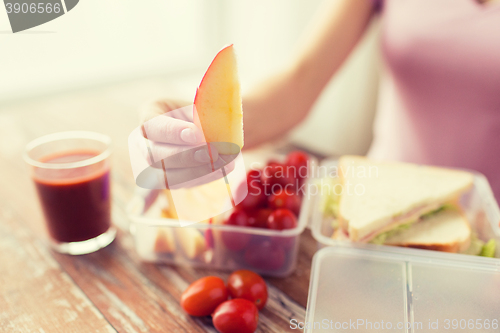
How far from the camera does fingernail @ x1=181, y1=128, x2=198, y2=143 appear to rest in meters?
0.42

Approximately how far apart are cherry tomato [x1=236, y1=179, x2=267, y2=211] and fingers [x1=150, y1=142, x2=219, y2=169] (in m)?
0.31

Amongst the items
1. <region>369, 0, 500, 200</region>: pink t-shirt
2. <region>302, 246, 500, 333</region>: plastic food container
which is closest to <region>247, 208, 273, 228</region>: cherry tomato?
<region>302, 246, 500, 333</region>: plastic food container

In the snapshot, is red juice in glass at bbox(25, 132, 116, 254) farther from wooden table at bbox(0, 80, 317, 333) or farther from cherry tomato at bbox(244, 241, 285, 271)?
cherry tomato at bbox(244, 241, 285, 271)

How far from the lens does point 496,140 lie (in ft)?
3.19

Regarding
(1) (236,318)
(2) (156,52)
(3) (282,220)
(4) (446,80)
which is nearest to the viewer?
(1) (236,318)

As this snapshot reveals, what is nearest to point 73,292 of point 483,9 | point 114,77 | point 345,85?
point 483,9

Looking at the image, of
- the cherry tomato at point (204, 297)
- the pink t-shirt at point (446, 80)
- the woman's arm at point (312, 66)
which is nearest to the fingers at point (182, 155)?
the cherry tomato at point (204, 297)

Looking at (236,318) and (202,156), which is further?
(236,318)

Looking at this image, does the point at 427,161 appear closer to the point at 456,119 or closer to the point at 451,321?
the point at 456,119

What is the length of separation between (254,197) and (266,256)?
12 centimetres

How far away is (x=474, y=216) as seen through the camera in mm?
867

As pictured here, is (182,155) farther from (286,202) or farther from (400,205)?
(400,205)

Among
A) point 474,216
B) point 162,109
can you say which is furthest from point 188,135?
point 474,216

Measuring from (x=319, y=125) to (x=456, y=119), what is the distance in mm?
1376
